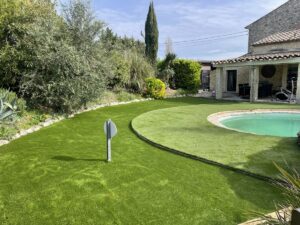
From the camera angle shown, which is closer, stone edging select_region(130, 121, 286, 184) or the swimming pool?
stone edging select_region(130, 121, 286, 184)

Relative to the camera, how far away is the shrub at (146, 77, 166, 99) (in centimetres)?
2164

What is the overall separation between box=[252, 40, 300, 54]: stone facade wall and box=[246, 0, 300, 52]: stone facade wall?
5.98 meters

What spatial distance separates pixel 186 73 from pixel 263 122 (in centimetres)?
1328

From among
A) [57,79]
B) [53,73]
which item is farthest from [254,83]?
[53,73]

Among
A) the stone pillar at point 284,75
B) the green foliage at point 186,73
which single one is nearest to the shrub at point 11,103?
the green foliage at point 186,73

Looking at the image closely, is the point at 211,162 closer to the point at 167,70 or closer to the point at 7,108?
the point at 7,108

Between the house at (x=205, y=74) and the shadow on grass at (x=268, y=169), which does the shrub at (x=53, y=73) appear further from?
the house at (x=205, y=74)

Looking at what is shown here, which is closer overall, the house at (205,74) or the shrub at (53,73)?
the shrub at (53,73)

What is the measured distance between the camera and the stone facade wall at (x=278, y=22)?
90.6 feet

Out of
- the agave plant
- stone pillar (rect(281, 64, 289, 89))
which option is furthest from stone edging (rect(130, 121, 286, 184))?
stone pillar (rect(281, 64, 289, 89))

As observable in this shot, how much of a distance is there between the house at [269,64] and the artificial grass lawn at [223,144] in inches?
391

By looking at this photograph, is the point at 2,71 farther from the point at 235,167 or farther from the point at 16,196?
the point at 235,167

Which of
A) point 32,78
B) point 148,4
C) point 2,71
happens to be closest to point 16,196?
point 32,78

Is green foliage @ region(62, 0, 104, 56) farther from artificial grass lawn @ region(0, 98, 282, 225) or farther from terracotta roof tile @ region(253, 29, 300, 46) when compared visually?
terracotta roof tile @ region(253, 29, 300, 46)
